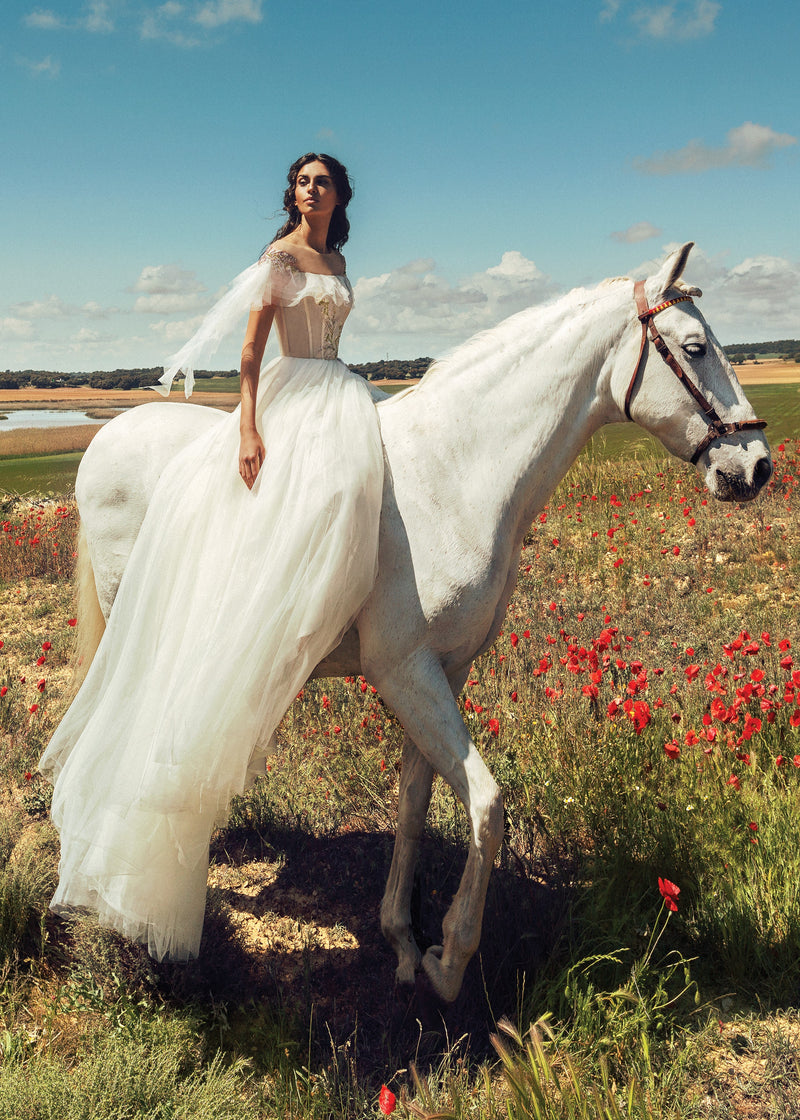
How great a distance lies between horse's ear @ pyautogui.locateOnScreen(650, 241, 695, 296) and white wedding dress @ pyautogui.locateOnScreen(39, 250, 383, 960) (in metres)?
1.17

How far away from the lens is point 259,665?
2.49 m

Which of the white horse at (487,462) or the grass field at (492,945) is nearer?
the grass field at (492,945)

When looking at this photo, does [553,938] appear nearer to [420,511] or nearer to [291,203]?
[420,511]

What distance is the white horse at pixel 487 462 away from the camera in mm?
2635

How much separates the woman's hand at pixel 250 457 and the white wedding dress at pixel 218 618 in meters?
0.04

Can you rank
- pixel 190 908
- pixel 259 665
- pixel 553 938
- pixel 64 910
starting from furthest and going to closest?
pixel 553 938
pixel 64 910
pixel 190 908
pixel 259 665

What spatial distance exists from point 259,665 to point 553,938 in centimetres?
183

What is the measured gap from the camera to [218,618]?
2564mm

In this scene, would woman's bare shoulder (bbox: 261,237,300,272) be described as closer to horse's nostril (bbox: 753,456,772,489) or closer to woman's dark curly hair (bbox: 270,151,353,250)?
woman's dark curly hair (bbox: 270,151,353,250)

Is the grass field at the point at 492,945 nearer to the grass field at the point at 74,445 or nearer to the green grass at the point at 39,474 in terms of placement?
the grass field at the point at 74,445

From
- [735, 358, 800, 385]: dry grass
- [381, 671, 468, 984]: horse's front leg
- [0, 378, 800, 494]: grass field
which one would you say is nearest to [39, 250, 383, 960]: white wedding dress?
[381, 671, 468, 984]: horse's front leg

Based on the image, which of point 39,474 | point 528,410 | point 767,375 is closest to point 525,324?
point 528,410

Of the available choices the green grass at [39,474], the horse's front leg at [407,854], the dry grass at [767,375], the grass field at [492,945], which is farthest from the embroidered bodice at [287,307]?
the dry grass at [767,375]

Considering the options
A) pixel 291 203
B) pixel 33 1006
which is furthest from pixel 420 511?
pixel 33 1006
